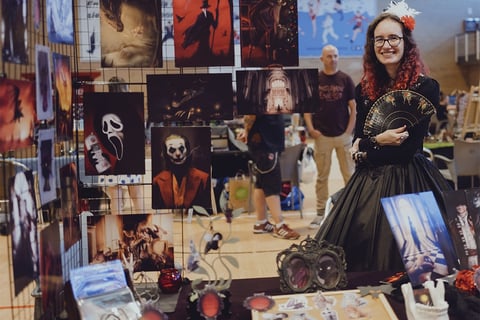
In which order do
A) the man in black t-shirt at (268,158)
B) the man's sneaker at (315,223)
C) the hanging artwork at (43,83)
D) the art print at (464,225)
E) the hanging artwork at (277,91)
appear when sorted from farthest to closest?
the man's sneaker at (315,223) → the man in black t-shirt at (268,158) → the hanging artwork at (277,91) → the art print at (464,225) → the hanging artwork at (43,83)

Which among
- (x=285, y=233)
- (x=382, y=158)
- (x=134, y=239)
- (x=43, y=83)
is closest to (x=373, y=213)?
(x=382, y=158)

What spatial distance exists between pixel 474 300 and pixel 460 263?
142 mm

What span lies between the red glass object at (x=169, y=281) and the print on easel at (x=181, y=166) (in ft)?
0.65

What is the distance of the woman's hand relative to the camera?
2076mm

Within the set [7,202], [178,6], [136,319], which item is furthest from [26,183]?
[178,6]

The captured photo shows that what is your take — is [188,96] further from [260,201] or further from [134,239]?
[260,201]

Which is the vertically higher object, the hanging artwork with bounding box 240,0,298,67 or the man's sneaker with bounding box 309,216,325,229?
the hanging artwork with bounding box 240,0,298,67

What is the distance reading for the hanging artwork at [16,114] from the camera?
1.25 m

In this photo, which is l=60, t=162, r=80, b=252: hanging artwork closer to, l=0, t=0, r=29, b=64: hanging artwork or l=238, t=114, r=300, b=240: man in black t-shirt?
l=0, t=0, r=29, b=64: hanging artwork

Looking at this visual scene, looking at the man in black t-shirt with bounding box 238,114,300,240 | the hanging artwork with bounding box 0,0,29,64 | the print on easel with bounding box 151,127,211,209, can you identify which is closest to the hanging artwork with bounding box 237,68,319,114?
the print on easel with bounding box 151,127,211,209

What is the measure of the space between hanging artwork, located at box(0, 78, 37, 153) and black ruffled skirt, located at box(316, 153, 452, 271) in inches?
46.4

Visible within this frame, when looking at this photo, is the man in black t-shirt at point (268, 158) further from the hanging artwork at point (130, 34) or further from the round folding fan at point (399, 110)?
the hanging artwork at point (130, 34)

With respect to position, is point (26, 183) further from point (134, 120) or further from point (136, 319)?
point (134, 120)

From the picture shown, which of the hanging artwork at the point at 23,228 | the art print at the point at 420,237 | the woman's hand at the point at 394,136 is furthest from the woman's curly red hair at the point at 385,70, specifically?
the hanging artwork at the point at 23,228
